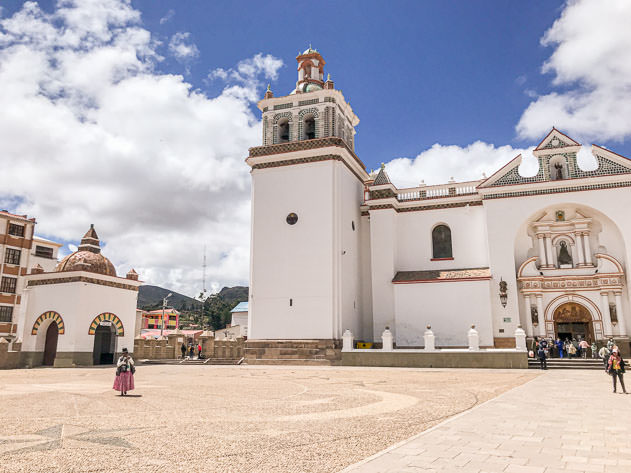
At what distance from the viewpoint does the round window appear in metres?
26.2

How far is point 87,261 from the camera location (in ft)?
83.3

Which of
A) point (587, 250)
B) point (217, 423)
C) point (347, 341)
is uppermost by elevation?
point (587, 250)

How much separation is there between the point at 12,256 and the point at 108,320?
53.7 ft

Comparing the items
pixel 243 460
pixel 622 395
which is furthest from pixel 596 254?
pixel 243 460

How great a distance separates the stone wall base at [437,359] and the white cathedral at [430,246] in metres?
2.09

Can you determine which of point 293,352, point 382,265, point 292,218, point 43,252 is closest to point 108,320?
point 293,352

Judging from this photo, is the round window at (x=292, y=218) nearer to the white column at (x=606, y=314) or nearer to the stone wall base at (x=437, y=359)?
the stone wall base at (x=437, y=359)

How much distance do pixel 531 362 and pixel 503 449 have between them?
17484mm

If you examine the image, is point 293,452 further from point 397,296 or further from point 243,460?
point 397,296

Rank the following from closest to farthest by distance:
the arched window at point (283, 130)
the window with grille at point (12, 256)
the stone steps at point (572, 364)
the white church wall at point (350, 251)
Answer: the stone steps at point (572, 364)
the white church wall at point (350, 251)
the arched window at point (283, 130)
the window with grille at point (12, 256)

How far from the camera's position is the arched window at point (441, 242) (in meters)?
27.7

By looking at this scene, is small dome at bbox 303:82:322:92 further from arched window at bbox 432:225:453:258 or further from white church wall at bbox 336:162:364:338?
Answer: arched window at bbox 432:225:453:258

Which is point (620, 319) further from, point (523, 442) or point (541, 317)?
point (523, 442)

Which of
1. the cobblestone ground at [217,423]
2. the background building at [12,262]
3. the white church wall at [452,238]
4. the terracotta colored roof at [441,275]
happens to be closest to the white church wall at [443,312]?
the terracotta colored roof at [441,275]
